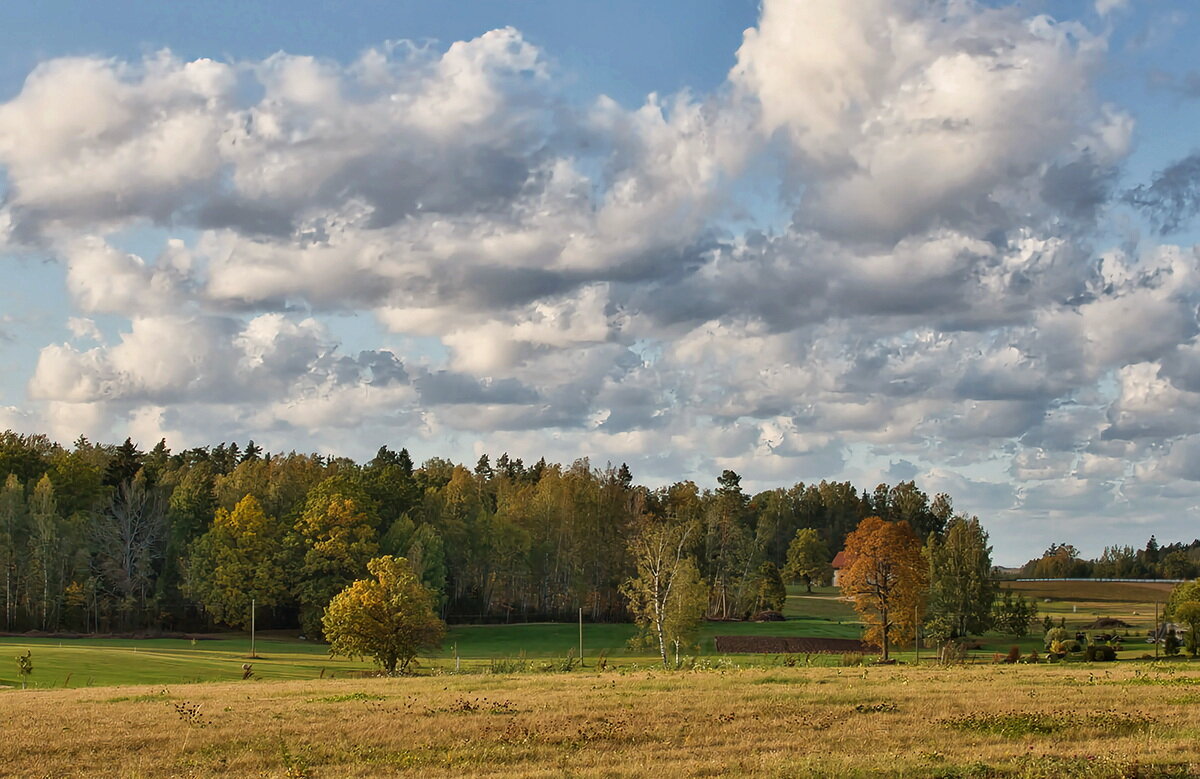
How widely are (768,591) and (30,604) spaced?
7219cm

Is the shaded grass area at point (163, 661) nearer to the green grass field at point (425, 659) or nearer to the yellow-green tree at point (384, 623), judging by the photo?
the green grass field at point (425, 659)

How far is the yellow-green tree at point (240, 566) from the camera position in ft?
320

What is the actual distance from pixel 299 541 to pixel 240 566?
549 centimetres

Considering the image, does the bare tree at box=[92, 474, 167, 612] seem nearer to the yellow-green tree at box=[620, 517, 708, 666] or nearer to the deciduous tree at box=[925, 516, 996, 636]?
the yellow-green tree at box=[620, 517, 708, 666]

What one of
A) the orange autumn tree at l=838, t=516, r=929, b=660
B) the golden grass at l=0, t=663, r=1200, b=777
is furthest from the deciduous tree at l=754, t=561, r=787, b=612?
the golden grass at l=0, t=663, r=1200, b=777

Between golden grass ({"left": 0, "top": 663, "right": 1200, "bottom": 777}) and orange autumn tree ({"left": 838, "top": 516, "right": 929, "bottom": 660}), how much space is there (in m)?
35.0

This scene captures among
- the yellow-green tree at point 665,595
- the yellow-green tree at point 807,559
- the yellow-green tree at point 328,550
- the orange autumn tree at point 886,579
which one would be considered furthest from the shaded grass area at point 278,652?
the yellow-green tree at point 807,559

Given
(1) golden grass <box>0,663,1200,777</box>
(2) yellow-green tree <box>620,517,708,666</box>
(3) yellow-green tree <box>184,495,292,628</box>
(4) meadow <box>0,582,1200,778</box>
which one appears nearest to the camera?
(1) golden grass <box>0,663,1200,777</box>

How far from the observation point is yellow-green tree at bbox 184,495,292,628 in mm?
97500

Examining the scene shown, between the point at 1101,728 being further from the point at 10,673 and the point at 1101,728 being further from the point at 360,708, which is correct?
the point at 10,673

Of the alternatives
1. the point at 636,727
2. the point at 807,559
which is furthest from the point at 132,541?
the point at 807,559

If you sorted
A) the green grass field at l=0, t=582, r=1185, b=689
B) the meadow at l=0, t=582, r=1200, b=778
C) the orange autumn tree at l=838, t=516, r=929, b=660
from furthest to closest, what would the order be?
the orange autumn tree at l=838, t=516, r=929, b=660
the green grass field at l=0, t=582, r=1185, b=689
the meadow at l=0, t=582, r=1200, b=778

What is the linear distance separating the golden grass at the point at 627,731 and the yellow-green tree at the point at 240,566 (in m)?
64.4

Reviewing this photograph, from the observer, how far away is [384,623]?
5688 cm
